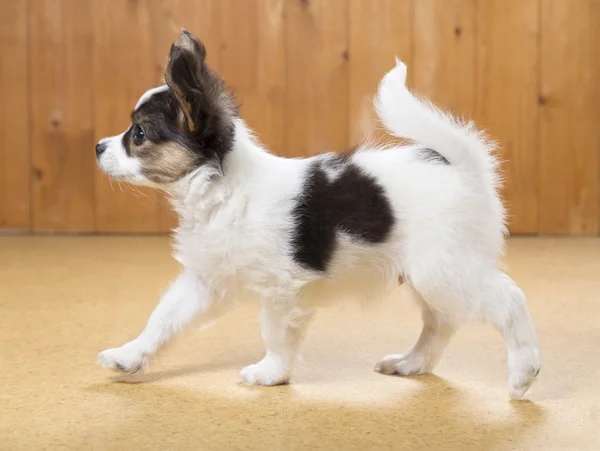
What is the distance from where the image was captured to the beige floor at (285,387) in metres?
1.69

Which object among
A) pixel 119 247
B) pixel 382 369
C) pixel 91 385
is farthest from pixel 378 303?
pixel 119 247

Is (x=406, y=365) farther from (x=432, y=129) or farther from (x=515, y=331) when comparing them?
(x=432, y=129)

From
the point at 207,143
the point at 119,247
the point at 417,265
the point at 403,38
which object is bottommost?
the point at 119,247

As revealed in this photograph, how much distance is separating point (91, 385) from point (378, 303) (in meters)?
0.69

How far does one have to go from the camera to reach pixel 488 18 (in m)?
4.78

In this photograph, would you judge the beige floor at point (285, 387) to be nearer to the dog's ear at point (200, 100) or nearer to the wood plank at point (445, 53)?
the dog's ear at point (200, 100)

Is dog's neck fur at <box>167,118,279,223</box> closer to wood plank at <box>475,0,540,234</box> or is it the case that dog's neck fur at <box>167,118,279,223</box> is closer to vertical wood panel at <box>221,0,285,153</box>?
vertical wood panel at <box>221,0,285,153</box>

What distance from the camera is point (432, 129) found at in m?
2.07

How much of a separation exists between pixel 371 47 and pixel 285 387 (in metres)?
3.05

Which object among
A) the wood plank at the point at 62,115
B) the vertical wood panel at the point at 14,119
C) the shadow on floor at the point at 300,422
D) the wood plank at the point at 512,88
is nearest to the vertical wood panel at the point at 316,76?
the wood plank at the point at 512,88

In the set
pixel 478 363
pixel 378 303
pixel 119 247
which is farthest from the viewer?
pixel 119 247

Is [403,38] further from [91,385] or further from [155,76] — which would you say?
[91,385]

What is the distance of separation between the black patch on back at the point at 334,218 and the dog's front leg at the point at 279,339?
0.38ft

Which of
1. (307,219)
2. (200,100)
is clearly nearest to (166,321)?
→ (307,219)
